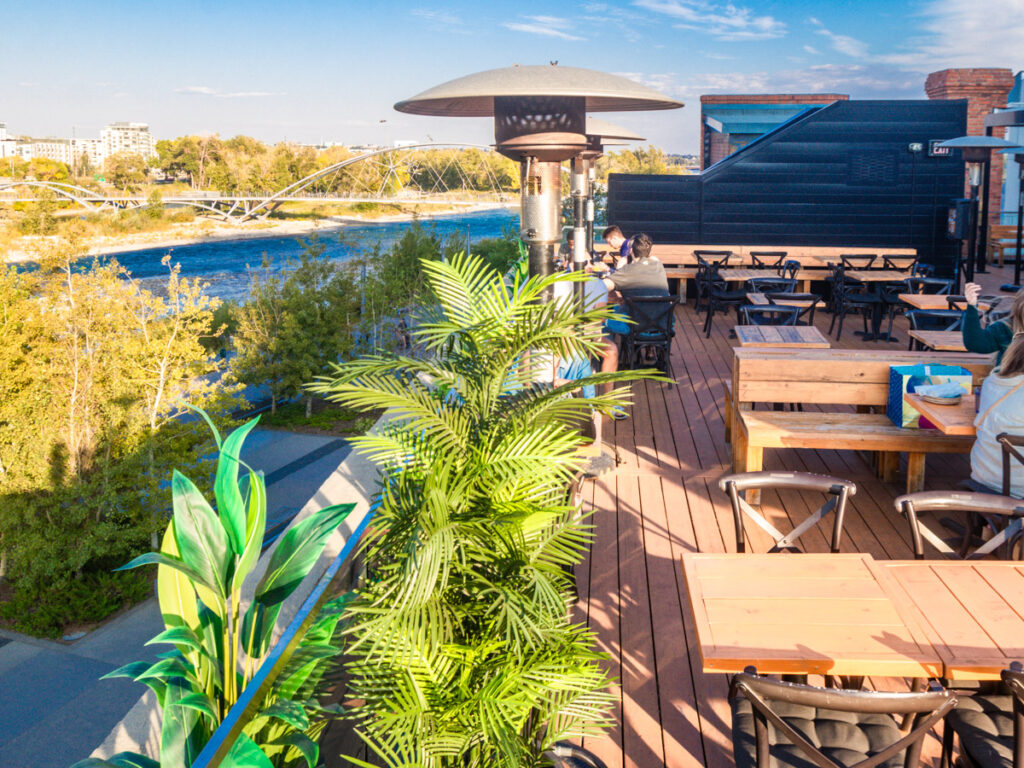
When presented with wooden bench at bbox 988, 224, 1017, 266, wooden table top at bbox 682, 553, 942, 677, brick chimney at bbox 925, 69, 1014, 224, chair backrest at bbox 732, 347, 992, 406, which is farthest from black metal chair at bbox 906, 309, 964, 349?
wooden bench at bbox 988, 224, 1017, 266

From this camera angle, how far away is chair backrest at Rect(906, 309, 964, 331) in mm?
6677

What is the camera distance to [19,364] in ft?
31.1

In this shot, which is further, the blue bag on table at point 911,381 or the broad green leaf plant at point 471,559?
the blue bag on table at point 911,381

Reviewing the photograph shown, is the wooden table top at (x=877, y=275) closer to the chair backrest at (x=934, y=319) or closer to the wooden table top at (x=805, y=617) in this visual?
the chair backrest at (x=934, y=319)

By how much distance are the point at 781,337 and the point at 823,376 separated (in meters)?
0.91

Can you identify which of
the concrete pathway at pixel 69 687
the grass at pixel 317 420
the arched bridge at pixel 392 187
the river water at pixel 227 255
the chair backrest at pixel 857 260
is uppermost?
the arched bridge at pixel 392 187

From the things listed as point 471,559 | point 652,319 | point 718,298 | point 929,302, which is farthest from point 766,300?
point 471,559

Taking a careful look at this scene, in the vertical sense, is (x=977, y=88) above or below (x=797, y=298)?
above

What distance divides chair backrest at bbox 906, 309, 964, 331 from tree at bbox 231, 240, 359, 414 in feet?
26.6

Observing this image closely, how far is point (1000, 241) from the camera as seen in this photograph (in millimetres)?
15539

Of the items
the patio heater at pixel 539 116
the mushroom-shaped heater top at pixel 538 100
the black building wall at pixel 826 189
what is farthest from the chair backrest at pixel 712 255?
the mushroom-shaped heater top at pixel 538 100

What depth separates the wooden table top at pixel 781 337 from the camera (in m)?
5.32

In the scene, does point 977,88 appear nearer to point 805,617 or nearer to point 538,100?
point 538,100

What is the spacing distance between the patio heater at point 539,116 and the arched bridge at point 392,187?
49.4 m
